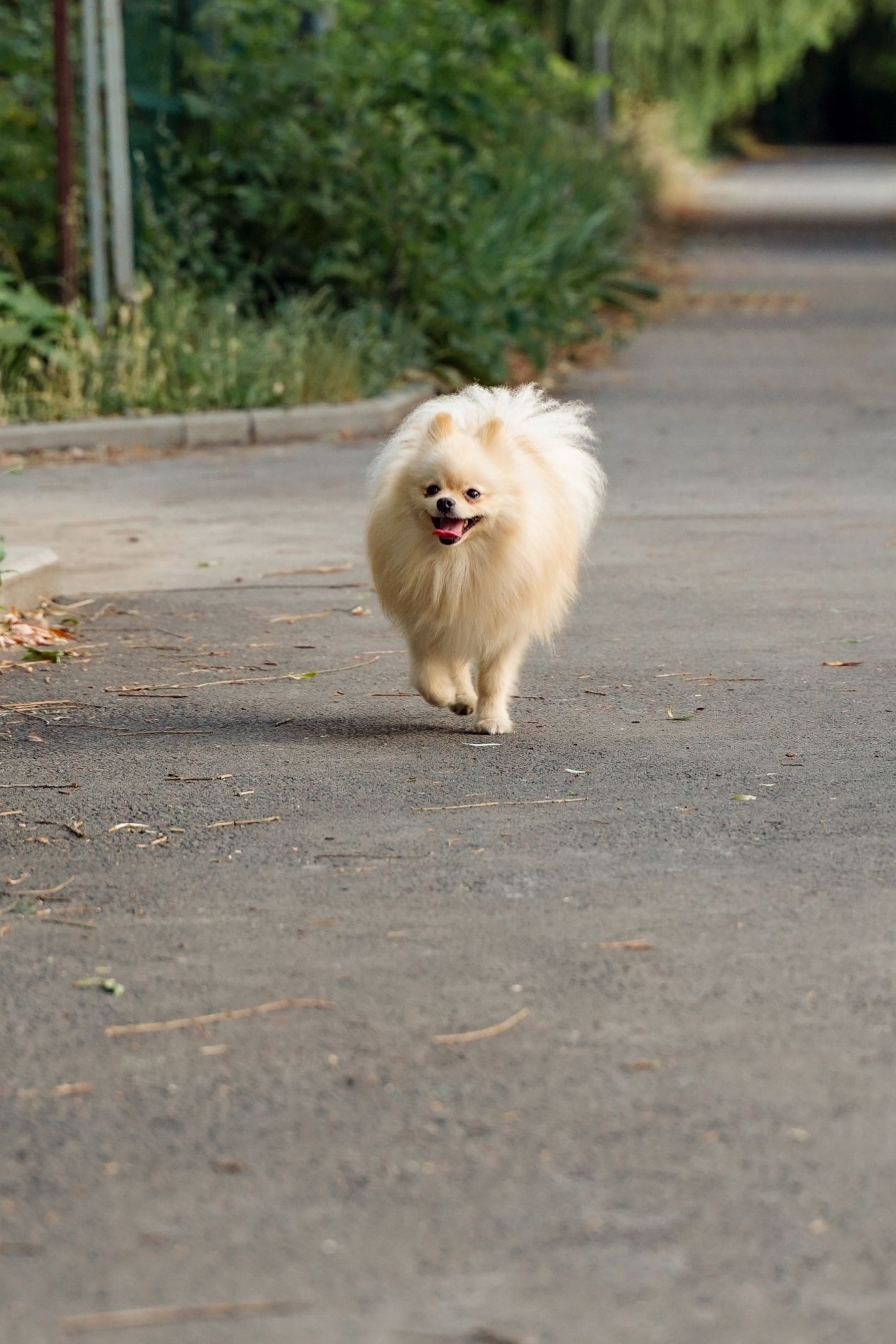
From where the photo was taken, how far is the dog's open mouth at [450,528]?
19.9ft

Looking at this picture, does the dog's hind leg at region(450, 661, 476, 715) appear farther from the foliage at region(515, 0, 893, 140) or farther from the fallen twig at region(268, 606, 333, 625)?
the foliage at region(515, 0, 893, 140)

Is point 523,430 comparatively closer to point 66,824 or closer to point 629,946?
point 66,824

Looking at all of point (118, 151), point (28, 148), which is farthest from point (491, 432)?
point (28, 148)

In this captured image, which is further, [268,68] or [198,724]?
[268,68]

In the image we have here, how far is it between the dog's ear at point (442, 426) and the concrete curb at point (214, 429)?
7069mm

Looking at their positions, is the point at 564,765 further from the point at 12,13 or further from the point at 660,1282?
the point at 12,13

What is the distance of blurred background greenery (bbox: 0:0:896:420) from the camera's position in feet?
45.3

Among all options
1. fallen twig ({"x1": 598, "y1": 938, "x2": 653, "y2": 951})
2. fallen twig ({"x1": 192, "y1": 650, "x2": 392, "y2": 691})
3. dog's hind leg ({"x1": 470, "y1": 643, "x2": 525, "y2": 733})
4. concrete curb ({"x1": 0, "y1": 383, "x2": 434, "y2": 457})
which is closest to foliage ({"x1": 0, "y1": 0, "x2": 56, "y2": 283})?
concrete curb ({"x1": 0, "y1": 383, "x2": 434, "y2": 457})

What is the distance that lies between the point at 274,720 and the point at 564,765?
41.9 inches

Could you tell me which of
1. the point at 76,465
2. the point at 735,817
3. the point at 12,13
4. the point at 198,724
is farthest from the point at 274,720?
the point at 12,13

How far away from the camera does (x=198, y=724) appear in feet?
22.0

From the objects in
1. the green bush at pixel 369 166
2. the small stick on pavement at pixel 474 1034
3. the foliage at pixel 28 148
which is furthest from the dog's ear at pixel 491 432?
the foliage at pixel 28 148

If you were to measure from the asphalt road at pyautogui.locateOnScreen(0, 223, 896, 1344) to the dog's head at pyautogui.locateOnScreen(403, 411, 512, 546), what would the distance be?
0.69m

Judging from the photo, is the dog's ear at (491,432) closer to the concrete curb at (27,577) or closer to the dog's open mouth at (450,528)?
the dog's open mouth at (450,528)
